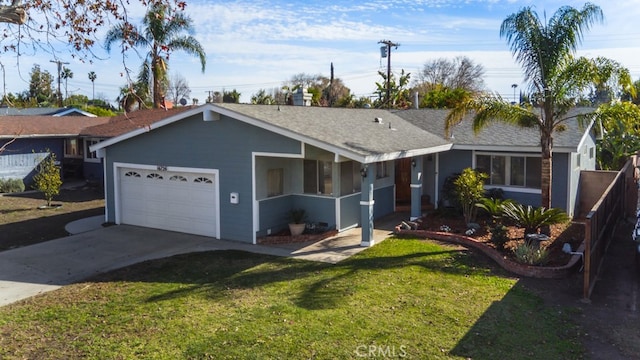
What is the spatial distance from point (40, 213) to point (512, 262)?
16779 mm

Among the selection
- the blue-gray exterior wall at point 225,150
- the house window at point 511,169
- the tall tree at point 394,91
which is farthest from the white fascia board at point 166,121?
the tall tree at point 394,91

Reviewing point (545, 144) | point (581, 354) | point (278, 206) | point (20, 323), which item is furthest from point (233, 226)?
point (581, 354)

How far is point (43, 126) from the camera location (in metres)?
28.2

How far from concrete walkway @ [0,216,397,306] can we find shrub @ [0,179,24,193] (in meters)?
11.4

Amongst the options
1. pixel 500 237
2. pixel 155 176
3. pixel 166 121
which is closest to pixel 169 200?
pixel 155 176

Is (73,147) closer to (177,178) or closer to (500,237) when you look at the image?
(177,178)

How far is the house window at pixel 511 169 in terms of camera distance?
55.8ft

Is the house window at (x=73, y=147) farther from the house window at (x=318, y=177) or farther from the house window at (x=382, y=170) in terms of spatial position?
the house window at (x=382, y=170)

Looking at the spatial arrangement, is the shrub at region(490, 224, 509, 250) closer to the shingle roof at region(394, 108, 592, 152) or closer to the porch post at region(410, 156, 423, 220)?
the porch post at region(410, 156, 423, 220)

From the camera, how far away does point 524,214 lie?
13688mm

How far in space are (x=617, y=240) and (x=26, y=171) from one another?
26.1 meters

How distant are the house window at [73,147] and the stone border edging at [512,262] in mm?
22063

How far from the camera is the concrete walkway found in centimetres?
1141

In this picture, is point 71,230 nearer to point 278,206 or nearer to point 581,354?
point 278,206
